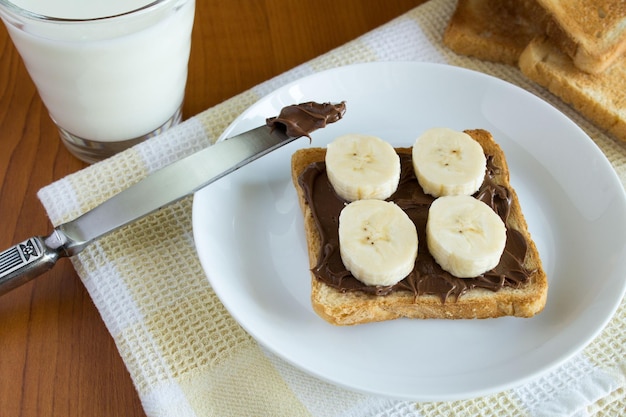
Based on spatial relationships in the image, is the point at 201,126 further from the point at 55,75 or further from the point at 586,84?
the point at 586,84

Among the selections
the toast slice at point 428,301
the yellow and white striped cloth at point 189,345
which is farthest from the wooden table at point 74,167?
the toast slice at point 428,301

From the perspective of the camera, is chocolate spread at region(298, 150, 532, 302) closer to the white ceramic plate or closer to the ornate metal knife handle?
the white ceramic plate

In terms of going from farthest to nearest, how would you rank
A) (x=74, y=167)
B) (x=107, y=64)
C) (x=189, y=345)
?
1. (x=74, y=167)
2. (x=107, y=64)
3. (x=189, y=345)

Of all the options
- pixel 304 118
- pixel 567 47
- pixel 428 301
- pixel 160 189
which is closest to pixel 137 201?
pixel 160 189

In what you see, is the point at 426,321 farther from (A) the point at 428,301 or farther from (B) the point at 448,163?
(B) the point at 448,163

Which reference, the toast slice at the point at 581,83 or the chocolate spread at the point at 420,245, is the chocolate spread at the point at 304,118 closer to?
the chocolate spread at the point at 420,245

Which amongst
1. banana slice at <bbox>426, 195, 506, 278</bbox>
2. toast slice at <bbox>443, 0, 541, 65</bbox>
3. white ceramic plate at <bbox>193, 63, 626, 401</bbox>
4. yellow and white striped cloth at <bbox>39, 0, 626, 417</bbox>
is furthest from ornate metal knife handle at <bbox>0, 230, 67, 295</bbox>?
toast slice at <bbox>443, 0, 541, 65</bbox>

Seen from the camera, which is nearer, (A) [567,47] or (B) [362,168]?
(B) [362,168]
